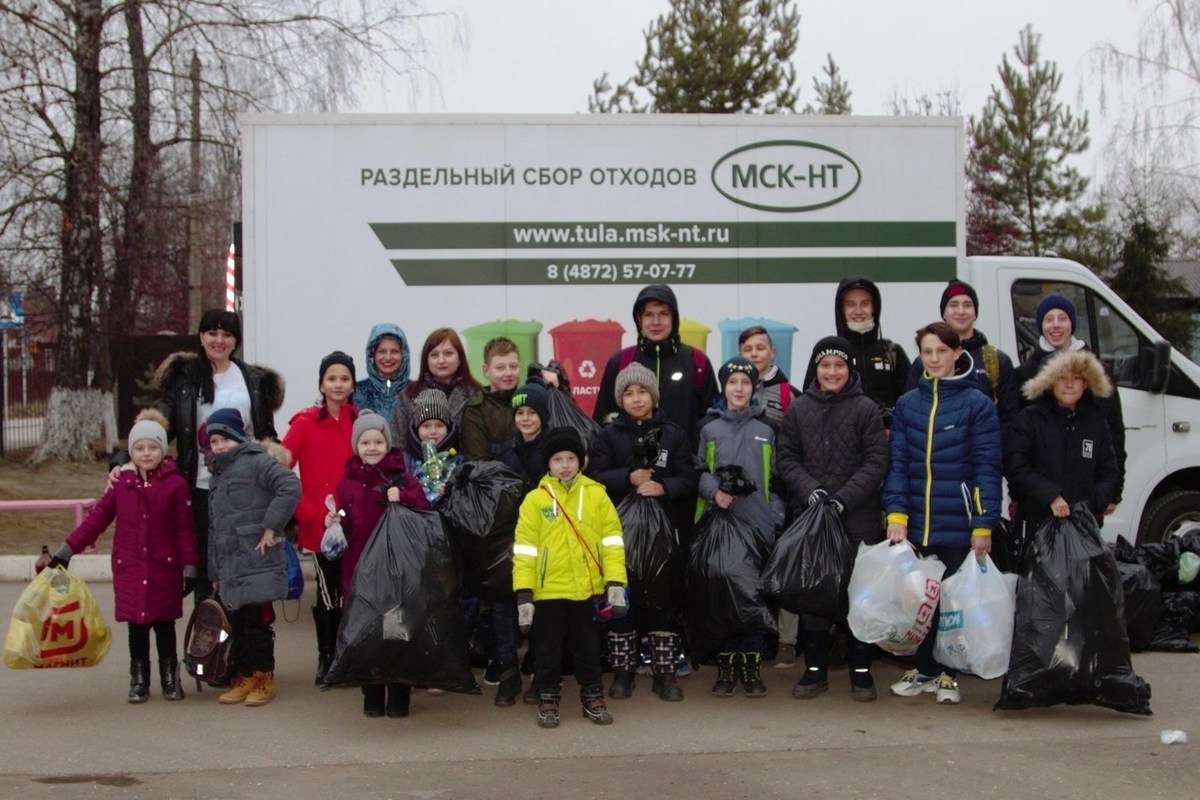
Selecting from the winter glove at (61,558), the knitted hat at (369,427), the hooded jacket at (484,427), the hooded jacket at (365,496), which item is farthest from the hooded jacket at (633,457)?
the winter glove at (61,558)

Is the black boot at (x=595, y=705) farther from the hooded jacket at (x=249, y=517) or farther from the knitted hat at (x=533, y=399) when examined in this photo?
the hooded jacket at (x=249, y=517)

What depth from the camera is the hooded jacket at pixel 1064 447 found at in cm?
630

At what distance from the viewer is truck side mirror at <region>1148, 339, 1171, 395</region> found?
27.7 ft

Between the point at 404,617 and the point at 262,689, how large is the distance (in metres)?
1.07

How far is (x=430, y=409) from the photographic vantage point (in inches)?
256

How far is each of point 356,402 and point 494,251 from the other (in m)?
1.64

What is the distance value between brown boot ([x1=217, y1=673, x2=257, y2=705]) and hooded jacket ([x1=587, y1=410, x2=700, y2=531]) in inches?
74.8

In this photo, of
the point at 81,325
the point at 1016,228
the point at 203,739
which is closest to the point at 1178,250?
the point at 1016,228

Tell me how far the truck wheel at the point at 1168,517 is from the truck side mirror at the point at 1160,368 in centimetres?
71

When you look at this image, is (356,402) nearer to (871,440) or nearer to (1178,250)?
(871,440)

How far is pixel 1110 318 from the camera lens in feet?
28.5

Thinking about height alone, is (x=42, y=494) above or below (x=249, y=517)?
below

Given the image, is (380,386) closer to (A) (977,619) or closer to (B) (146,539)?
(B) (146,539)

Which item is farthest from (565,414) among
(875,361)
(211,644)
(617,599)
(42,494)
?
(42,494)
